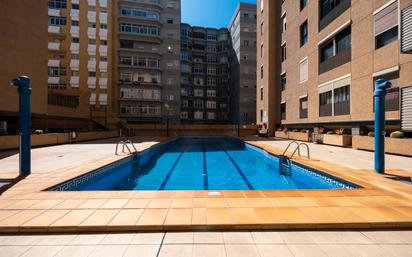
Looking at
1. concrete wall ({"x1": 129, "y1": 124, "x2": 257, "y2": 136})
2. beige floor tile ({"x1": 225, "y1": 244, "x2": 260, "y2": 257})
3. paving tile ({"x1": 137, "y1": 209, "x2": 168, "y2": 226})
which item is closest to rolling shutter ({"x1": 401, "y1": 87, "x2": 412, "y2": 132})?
beige floor tile ({"x1": 225, "y1": 244, "x2": 260, "y2": 257})

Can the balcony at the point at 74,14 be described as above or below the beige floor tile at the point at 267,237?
above

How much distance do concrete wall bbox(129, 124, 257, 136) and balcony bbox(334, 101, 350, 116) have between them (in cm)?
1585

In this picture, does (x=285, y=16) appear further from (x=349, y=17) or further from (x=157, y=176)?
(x=157, y=176)

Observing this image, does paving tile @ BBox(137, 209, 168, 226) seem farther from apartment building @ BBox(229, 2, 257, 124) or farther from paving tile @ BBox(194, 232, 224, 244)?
apartment building @ BBox(229, 2, 257, 124)

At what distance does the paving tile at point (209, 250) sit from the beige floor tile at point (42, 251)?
209cm

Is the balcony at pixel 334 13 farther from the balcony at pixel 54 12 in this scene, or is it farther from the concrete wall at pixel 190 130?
the balcony at pixel 54 12

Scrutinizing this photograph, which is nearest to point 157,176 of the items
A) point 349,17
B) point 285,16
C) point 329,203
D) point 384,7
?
point 329,203

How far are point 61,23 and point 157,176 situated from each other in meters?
42.8

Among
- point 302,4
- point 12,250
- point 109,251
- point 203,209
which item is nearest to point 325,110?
point 302,4

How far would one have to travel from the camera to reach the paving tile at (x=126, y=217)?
380 cm

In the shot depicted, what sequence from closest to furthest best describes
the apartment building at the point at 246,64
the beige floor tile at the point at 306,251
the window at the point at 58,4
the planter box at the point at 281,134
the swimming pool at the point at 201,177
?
the beige floor tile at the point at 306,251
the swimming pool at the point at 201,177
the planter box at the point at 281,134
the window at the point at 58,4
the apartment building at the point at 246,64

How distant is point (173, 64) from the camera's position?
4384 centimetres

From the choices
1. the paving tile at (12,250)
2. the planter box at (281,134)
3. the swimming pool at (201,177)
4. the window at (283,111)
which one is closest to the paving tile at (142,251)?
the paving tile at (12,250)

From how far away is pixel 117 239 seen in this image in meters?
3.47
